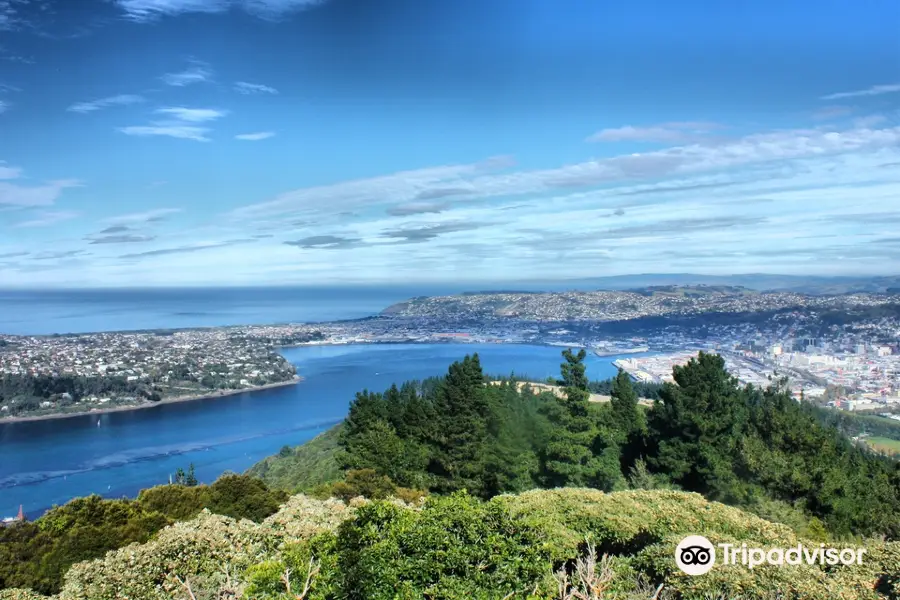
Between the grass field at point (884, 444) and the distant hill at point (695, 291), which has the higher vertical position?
the distant hill at point (695, 291)

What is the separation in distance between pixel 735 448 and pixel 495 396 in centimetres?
590

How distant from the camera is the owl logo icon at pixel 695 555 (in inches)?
195

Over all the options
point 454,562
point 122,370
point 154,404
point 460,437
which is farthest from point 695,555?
point 122,370

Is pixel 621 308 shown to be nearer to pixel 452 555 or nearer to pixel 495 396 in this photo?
pixel 495 396

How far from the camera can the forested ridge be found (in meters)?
4.34

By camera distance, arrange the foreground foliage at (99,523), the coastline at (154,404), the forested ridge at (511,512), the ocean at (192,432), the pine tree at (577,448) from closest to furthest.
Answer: the forested ridge at (511,512) → the foreground foliage at (99,523) → the pine tree at (577,448) → the ocean at (192,432) → the coastline at (154,404)

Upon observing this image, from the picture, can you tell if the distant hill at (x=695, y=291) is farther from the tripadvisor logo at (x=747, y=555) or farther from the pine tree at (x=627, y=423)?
the tripadvisor logo at (x=747, y=555)

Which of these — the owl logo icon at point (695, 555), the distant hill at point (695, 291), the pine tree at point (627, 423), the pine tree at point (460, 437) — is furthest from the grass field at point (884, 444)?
the distant hill at point (695, 291)

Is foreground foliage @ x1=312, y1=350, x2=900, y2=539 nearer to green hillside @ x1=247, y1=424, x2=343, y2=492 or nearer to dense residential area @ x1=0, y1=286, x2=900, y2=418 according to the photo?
green hillside @ x1=247, y1=424, x2=343, y2=492

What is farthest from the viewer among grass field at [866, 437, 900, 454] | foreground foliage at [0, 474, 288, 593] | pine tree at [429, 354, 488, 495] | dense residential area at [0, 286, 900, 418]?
dense residential area at [0, 286, 900, 418]

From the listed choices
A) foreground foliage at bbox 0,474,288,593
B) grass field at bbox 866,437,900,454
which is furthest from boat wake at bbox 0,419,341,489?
grass field at bbox 866,437,900,454

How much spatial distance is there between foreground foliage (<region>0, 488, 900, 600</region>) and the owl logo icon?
96 millimetres

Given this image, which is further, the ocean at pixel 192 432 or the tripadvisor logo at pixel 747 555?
the ocean at pixel 192 432

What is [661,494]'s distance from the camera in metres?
7.97
